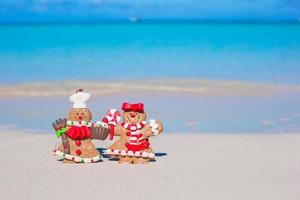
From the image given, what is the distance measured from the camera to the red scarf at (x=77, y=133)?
9047 millimetres

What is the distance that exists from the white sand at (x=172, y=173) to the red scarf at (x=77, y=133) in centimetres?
30

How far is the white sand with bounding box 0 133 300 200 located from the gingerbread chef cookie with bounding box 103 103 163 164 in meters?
0.14

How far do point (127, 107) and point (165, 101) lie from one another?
20.9ft

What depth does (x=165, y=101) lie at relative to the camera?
50.8ft

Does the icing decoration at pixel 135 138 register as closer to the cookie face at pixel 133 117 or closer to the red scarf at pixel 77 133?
the cookie face at pixel 133 117

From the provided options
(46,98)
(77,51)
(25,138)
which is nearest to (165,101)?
(46,98)

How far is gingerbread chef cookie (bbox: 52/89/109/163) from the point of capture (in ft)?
29.8

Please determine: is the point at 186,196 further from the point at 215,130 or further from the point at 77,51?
the point at 77,51

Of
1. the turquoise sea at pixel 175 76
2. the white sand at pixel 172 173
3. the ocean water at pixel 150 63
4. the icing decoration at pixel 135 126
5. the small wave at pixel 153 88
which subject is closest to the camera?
the white sand at pixel 172 173

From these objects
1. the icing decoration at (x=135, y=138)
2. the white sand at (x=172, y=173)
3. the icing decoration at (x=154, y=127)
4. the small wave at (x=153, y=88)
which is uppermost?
the small wave at (x=153, y=88)

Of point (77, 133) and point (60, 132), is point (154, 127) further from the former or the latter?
point (60, 132)

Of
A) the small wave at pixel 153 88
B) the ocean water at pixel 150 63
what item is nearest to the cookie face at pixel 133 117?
the small wave at pixel 153 88

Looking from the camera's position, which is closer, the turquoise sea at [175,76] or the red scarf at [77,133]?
the red scarf at [77,133]

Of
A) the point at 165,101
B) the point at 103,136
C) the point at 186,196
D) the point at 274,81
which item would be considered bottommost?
the point at 186,196
